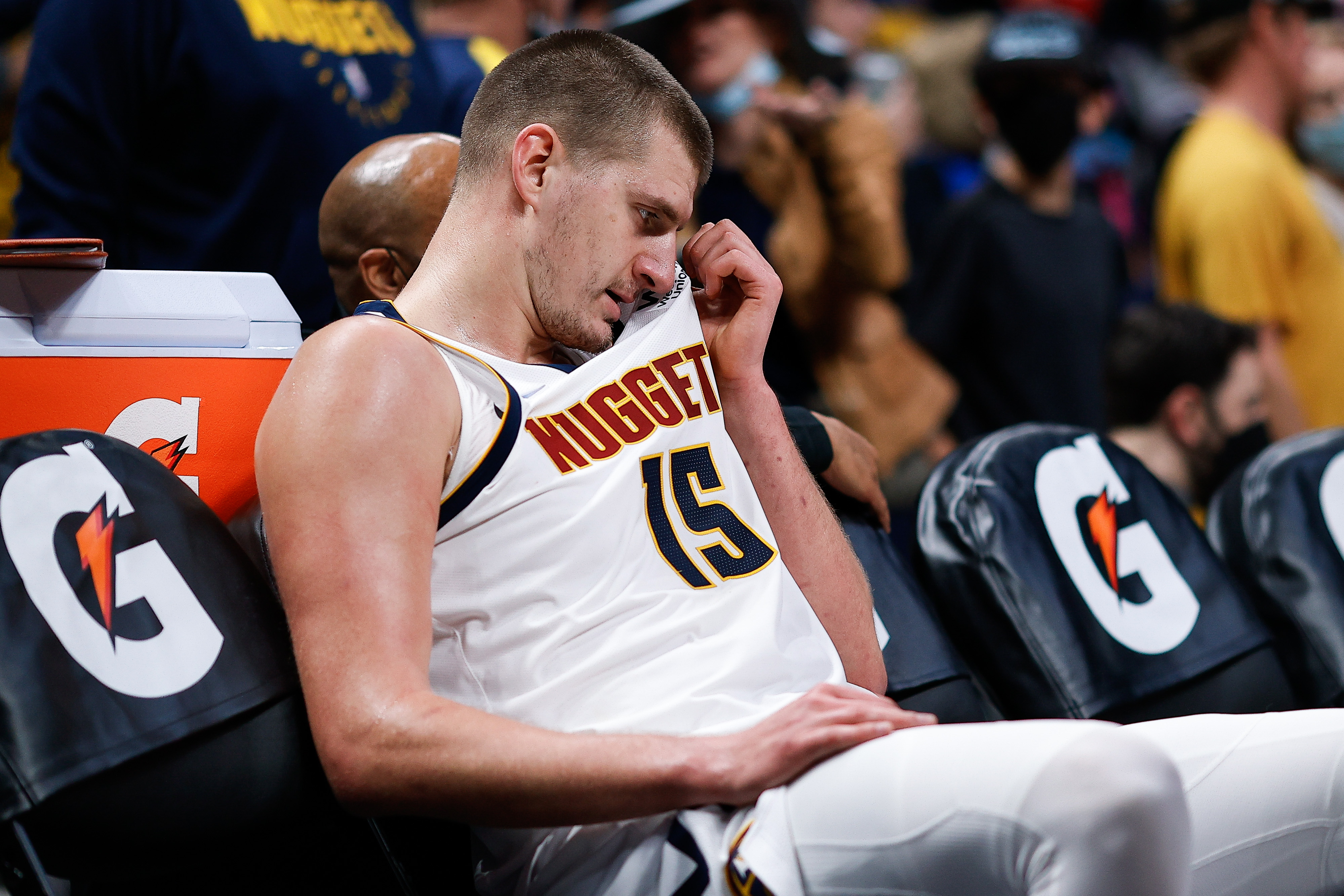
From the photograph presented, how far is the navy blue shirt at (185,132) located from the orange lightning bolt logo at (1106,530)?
131 cm

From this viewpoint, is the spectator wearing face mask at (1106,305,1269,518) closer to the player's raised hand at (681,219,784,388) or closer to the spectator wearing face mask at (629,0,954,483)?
the spectator wearing face mask at (629,0,954,483)

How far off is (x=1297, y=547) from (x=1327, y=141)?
8.59ft

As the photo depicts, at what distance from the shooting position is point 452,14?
3186 mm

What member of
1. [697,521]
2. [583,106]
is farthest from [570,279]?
[697,521]

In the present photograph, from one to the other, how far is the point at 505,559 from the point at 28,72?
1.43 metres

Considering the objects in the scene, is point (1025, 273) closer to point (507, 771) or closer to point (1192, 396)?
point (1192, 396)

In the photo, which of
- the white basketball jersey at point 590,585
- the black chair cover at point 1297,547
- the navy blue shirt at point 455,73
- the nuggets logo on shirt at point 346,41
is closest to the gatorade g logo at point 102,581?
the white basketball jersey at point 590,585

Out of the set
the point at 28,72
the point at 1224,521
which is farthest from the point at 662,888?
the point at 28,72

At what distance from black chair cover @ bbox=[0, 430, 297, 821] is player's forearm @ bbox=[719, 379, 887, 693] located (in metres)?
0.63

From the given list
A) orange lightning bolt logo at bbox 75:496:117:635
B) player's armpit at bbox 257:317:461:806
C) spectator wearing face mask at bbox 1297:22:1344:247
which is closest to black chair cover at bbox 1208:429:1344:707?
player's armpit at bbox 257:317:461:806

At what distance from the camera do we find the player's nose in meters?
1.58

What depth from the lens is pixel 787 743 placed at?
1248mm

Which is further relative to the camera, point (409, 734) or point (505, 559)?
point (505, 559)

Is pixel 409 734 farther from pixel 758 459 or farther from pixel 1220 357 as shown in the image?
pixel 1220 357
